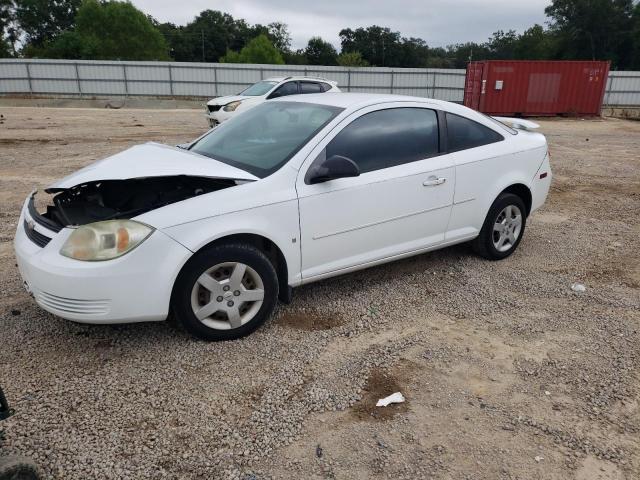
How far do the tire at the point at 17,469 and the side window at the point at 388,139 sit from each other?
2.59 m

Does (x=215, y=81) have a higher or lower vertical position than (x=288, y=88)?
lower

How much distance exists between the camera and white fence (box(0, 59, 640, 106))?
98.8 ft

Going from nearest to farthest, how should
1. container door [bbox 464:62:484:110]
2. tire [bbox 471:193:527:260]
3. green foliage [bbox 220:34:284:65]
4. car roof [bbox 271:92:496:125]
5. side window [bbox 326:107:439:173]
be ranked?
side window [bbox 326:107:439:173] < car roof [bbox 271:92:496:125] < tire [bbox 471:193:527:260] < container door [bbox 464:62:484:110] < green foliage [bbox 220:34:284:65]

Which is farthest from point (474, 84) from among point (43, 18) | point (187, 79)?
point (43, 18)

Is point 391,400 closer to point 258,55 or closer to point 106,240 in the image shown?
point 106,240

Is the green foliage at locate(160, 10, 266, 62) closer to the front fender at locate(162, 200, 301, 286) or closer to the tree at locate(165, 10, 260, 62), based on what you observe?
the tree at locate(165, 10, 260, 62)

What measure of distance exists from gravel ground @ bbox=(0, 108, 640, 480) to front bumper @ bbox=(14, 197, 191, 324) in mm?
373

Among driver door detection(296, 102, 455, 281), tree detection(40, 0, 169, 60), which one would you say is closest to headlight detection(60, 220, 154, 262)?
driver door detection(296, 102, 455, 281)

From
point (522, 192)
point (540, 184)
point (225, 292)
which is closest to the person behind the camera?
point (225, 292)

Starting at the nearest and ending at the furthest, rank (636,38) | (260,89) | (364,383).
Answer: (364,383) → (260,89) → (636,38)

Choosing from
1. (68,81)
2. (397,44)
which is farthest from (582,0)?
(68,81)

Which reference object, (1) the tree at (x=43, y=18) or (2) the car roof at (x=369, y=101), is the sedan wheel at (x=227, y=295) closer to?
(2) the car roof at (x=369, y=101)

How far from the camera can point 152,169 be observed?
354 cm

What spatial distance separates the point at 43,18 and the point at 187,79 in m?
67.9
